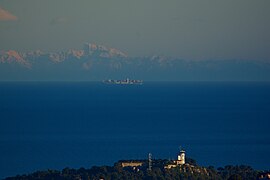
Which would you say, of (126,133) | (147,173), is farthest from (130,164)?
(126,133)

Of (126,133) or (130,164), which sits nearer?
(130,164)

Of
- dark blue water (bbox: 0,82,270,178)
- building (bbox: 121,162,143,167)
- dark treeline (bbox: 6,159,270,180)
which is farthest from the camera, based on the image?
dark blue water (bbox: 0,82,270,178)

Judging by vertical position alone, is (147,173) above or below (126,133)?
below

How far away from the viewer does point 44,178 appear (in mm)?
45188

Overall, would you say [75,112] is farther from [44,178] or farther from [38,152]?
[44,178]

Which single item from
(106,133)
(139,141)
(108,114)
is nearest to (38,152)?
(139,141)

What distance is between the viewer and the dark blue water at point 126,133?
6644 cm

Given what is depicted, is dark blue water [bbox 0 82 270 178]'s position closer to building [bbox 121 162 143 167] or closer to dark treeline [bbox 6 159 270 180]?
building [bbox 121 162 143 167]

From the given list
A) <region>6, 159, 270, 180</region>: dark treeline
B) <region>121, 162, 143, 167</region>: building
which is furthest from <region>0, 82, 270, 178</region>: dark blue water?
<region>6, 159, 270, 180</region>: dark treeline

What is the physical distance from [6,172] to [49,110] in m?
61.0

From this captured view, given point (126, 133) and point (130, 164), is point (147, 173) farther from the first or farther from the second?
point (126, 133)

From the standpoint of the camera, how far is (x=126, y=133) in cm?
8688

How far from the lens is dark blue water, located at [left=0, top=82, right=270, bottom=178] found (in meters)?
66.4

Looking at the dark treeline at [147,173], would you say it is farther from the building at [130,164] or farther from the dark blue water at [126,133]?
the dark blue water at [126,133]
